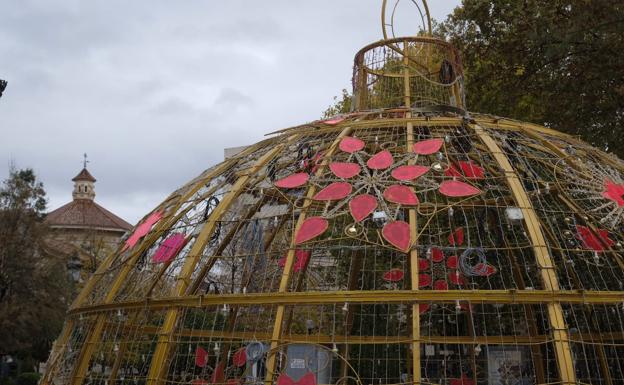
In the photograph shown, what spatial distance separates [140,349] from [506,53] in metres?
10.5

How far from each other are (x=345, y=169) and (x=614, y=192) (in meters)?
2.97

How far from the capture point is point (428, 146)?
710 centimetres

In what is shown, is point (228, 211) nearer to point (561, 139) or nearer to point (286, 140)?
point (286, 140)

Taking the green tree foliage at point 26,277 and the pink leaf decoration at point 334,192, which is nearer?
the pink leaf decoration at point 334,192

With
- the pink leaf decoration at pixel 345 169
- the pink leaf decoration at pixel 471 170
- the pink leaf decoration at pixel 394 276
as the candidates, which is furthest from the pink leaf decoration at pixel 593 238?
the pink leaf decoration at pixel 394 276

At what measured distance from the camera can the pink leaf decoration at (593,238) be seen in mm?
6906

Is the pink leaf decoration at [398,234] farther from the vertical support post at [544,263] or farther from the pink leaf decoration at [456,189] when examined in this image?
the vertical support post at [544,263]

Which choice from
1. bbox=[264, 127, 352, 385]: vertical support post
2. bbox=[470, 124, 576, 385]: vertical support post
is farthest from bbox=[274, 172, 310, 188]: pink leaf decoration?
bbox=[470, 124, 576, 385]: vertical support post

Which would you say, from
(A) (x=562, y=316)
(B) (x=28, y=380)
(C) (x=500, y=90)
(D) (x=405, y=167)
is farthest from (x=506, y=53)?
(B) (x=28, y=380)

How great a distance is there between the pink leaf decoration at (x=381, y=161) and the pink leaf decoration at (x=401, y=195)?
1.09ft

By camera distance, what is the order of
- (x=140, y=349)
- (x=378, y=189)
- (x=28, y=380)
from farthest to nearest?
(x=28, y=380), (x=140, y=349), (x=378, y=189)

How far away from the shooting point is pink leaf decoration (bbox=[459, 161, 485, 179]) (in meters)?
6.96

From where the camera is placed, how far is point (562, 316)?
18.8 ft

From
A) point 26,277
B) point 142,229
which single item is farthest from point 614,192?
point 26,277
